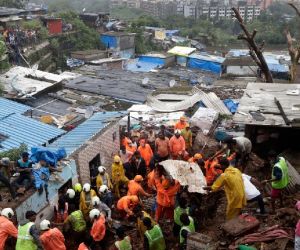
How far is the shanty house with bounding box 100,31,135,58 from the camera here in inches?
1571

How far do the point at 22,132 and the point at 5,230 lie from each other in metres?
5.58

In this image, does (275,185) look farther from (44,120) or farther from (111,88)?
(111,88)

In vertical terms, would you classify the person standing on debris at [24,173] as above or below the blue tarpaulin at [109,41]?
above

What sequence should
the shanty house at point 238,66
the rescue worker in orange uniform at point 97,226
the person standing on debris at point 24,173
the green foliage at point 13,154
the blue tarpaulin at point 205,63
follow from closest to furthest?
the rescue worker in orange uniform at point 97,226 < the person standing on debris at point 24,173 < the green foliage at point 13,154 < the shanty house at point 238,66 < the blue tarpaulin at point 205,63

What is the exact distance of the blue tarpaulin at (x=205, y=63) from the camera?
35.8 meters

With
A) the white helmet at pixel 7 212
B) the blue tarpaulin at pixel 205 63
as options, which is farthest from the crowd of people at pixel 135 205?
the blue tarpaulin at pixel 205 63

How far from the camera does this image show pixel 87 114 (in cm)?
1709

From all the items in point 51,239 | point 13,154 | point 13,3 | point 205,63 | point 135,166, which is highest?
point 13,3

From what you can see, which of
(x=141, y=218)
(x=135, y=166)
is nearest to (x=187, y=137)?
(x=135, y=166)

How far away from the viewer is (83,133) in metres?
13.0

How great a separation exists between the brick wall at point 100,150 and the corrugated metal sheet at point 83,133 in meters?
0.19

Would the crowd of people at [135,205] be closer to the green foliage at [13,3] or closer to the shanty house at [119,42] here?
the shanty house at [119,42]

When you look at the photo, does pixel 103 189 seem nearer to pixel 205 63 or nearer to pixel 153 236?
pixel 153 236

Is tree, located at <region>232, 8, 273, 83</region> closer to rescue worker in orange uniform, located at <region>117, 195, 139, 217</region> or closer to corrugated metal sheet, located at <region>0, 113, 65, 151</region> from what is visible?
corrugated metal sheet, located at <region>0, 113, 65, 151</region>
